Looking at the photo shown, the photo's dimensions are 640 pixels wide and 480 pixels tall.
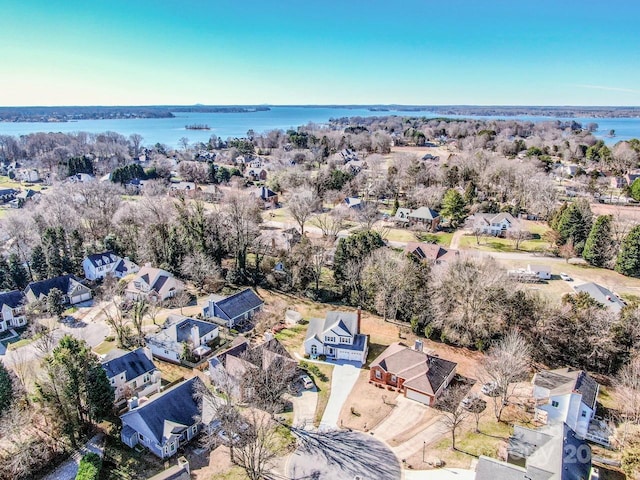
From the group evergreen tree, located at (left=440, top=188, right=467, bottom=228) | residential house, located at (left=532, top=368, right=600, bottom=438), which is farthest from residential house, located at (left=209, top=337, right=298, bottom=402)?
evergreen tree, located at (left=440, top=188, right=467, bottom=228)

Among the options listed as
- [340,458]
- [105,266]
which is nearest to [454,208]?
[340,458]

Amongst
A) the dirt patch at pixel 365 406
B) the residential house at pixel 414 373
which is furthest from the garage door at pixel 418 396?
the dirt patch at pixel 365 406

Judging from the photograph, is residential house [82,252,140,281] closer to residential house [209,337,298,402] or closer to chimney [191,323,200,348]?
chimney [191,323,200,348]

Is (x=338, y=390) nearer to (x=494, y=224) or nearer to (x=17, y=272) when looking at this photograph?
(x=17, y=272)

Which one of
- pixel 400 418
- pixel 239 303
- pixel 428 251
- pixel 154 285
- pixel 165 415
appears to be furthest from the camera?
pixel 428 251

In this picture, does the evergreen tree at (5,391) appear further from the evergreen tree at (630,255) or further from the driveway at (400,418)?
the evergreen tree at (630,255)
